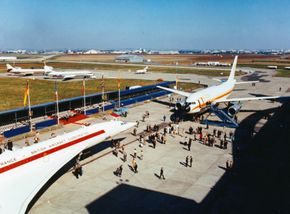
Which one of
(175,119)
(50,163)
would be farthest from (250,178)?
(175,119)

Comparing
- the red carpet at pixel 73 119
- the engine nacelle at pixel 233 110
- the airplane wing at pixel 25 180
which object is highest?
the engine nacelle at pixel 233 110

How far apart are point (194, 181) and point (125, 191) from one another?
310 inches

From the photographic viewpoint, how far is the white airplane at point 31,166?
23609mm

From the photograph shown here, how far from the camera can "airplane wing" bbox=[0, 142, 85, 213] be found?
2280 cm

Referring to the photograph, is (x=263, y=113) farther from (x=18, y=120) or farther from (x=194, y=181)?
(x=18, y=120)

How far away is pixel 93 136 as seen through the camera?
36406mm

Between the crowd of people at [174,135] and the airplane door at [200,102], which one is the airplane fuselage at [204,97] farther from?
the crowd of people at [174,135]

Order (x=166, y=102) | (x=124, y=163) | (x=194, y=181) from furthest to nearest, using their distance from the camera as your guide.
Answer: (x=166, y=102) → (x=124, y=163) → (x=194, y=181)

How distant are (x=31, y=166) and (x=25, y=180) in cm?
195

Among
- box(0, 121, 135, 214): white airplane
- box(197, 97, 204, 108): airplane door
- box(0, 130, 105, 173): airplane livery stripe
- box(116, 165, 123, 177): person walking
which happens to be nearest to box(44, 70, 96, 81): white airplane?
box(197, 97, 204, 108): airplane door

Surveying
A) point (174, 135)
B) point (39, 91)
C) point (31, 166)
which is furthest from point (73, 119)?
point (39, 91)

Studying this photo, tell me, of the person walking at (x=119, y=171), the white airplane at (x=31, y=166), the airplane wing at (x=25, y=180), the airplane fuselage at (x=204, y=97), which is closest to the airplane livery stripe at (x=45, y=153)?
the white airplane at (x=31, y=166)

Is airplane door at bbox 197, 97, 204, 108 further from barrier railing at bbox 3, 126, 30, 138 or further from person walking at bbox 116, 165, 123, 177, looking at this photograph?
barrier railing at bbox 3, 126, 30, 138

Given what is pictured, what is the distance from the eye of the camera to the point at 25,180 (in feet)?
87.8
